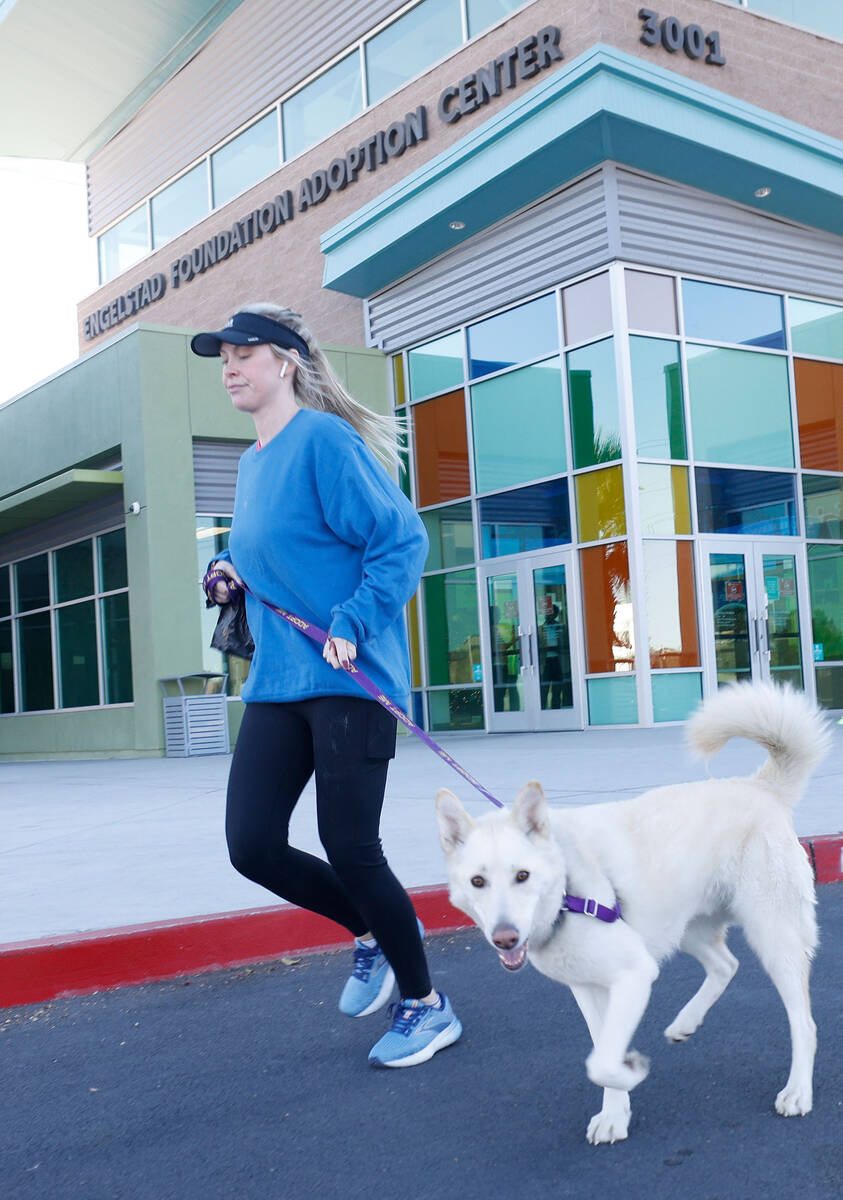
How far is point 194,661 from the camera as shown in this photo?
1680cm

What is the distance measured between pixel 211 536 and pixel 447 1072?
14638mm

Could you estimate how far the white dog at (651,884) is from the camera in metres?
2.70

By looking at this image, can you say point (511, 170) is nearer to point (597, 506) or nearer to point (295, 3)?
point (597, 506)

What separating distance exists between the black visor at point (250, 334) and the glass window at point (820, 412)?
14.9 meters

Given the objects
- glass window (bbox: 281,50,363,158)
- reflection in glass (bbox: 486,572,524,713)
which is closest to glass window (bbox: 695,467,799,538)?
reflection in glass (bbox: 486,572,524,713)

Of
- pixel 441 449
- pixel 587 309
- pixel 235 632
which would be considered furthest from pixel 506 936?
pixel 441 449

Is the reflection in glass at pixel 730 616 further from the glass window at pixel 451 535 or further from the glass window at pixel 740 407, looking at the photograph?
the glass window at pixel 451 535

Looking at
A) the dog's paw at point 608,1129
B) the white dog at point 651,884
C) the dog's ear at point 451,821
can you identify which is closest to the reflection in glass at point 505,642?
the white dog at point 651,884

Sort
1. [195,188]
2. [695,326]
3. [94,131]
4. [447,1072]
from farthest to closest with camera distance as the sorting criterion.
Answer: [94,131] < [195,188] < [695,326] < [447,1072]

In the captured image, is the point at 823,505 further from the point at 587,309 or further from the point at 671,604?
the point at 587,309

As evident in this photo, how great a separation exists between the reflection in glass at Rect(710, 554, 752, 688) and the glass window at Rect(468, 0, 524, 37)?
27.3ft

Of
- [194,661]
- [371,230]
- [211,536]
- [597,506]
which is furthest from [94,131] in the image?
[597,506]

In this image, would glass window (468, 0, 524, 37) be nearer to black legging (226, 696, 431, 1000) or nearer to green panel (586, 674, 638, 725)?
green panel (586, 674, 638, 725)

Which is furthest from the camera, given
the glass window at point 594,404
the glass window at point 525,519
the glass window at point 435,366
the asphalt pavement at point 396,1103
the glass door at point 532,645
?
the glass window at point 435,366
